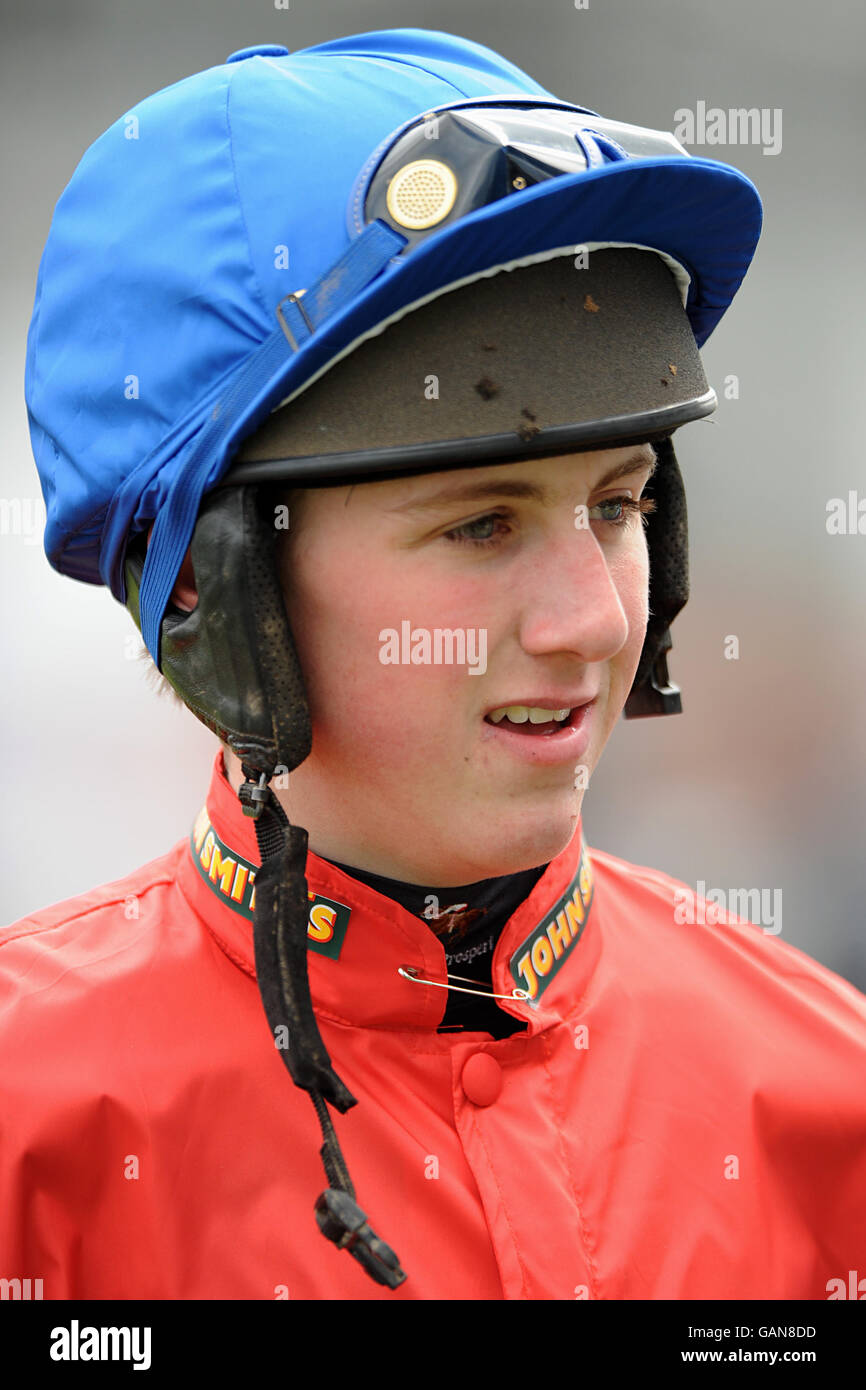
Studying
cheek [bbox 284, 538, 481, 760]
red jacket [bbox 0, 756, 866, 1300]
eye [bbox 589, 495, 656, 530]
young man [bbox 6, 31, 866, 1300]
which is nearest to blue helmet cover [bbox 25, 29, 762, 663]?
young man [bbox 6, 31, 866, 1300]

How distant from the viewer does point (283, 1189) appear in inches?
49.8

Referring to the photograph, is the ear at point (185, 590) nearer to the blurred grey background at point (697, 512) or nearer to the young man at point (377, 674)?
the young man at point (377, 674)

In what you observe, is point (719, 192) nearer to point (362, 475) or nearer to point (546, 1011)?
point (362, 475)

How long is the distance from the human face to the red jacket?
0.50 ft

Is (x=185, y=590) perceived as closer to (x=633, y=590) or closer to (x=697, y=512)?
(x=633, y=590)

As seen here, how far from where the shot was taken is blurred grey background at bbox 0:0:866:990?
288 cm

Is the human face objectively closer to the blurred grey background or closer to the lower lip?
the lower lip

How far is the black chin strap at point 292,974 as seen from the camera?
3.72 ft

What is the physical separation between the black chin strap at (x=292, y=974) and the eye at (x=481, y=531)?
28 cm

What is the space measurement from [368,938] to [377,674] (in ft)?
0.97

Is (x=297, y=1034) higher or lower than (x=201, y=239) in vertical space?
lower

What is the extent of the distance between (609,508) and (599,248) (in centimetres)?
24

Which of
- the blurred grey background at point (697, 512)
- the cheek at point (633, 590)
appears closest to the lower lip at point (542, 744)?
the cheek at point (633, 590)
